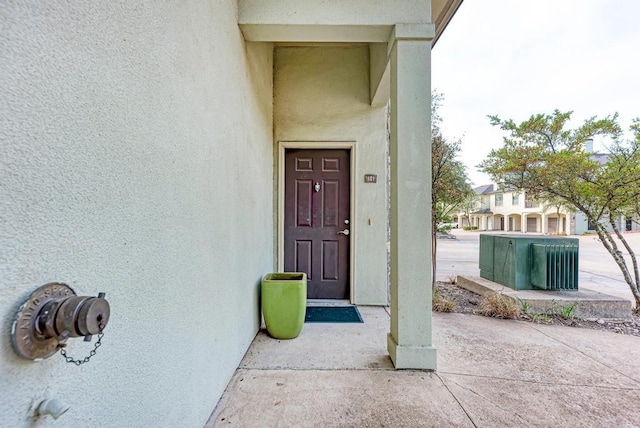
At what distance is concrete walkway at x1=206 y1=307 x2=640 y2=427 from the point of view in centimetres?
160

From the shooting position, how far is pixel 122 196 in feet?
2.84

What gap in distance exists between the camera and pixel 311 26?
7.13ft

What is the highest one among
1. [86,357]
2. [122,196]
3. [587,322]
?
[122,196]

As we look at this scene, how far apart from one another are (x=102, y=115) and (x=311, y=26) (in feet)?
6.29

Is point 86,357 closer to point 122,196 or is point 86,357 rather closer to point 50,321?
point 50,321

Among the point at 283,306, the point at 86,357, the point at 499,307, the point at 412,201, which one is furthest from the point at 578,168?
the point at 86,357

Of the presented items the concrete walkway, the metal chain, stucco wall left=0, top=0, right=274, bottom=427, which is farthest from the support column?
the metal chain

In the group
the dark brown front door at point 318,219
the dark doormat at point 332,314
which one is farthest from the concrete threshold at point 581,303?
the dark brown front door at point 318,219

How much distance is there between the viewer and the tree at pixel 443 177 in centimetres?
393

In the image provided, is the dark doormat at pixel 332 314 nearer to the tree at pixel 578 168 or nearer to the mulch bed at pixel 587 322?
the mulch bed at pixel 587 322

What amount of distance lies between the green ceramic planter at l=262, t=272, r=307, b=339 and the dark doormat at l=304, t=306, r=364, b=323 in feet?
1.70

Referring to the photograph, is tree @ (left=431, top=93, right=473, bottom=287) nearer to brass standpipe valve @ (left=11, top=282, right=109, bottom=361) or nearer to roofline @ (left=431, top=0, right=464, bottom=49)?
roofline @ (left=431, top=0, right=464, bottom=49)

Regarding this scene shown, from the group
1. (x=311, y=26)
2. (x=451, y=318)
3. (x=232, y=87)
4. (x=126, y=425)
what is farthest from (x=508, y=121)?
(x=126, y=425)

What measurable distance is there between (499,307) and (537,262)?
0.96 meters
